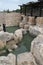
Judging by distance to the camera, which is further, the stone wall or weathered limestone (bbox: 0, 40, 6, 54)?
the stone wall

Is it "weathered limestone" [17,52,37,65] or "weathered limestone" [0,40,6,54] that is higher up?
"weathered limestone" [17,52,37,65]

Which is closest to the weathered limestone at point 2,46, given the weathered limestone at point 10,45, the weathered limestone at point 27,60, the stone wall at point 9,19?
the weathered limestone at point 10,45

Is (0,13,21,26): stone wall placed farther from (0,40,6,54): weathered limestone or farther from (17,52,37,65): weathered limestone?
(17,52,37,65): weathered limestone

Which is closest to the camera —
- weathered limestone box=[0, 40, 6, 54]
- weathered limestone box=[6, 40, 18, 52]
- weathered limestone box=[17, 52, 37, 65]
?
weathered limestone box=[17, 52, 37, 65]

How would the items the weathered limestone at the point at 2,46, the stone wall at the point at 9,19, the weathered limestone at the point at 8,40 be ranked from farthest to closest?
the stone wall at the point at 9,19 < the weathered limestone at the point at 8,40 < the weathered limestone at the point at 2,46

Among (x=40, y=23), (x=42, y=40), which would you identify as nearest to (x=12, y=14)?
(x=40, y=23)

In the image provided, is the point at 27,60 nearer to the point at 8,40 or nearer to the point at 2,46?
the point at 2,46

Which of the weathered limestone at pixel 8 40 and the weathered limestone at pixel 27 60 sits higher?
the weathered limestone at pixel 27 60

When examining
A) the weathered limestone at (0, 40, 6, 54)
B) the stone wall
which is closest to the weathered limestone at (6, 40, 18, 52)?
the weathered limestone at (0, 40, 6, 54)

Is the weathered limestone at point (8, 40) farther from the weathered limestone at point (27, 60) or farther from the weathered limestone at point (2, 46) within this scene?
the weathered limestone at point (27, 60)

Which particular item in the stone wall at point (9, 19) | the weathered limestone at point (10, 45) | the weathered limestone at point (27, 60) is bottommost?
the stone wall at point (9, 19)

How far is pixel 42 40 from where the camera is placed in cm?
728

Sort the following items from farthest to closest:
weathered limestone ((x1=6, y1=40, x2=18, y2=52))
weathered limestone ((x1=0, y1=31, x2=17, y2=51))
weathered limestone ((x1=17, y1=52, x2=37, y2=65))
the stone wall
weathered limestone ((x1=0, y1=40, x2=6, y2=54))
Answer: the stone wall, weathered limestone ((x1=0, y1=31, x2=17, y2=51)), weathered limestone ((x1=6, y1=40, x2=18, y2=52)), weathered limestone ((x1=0, y1=40, x2=6, y2=54)), weathered limestone ((x1=17, y1=52, x2=37, y2=65))

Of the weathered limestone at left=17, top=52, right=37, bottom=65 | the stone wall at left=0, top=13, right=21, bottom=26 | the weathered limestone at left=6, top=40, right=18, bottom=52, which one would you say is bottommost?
the stone wall at left=0, top=13, right=21, bottom=26
